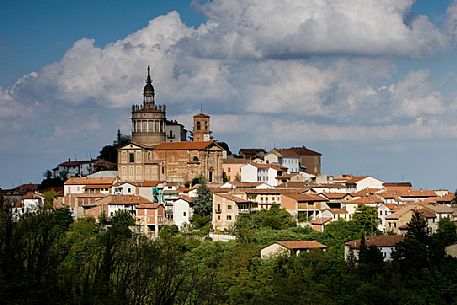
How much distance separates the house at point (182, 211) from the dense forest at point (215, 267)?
158 cm

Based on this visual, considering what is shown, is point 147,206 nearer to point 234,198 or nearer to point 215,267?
point 234,198

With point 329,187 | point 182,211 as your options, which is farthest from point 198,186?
point 329,187

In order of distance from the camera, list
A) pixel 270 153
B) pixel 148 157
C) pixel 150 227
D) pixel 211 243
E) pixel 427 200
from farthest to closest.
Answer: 1. pixel 270 153
2. pixel 148 157
3. pixel 427 200
4. pixel 150 227
5. pixel 211 243

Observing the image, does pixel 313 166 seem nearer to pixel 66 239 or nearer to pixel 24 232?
pixel 66 239

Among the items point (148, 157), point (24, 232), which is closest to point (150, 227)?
point (148, 157)

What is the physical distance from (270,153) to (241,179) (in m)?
11.2

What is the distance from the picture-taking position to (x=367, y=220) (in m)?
50.6

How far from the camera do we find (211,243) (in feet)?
162

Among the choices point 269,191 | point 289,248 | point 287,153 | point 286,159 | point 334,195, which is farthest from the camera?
point 287,153

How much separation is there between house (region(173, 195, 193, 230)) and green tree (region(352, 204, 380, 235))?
1029 centimetres

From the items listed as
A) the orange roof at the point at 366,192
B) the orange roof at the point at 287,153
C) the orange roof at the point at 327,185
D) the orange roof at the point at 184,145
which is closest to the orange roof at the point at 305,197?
the orange roof at the point at 366,192

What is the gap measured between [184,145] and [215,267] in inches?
869

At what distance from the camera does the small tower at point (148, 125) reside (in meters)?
69.2

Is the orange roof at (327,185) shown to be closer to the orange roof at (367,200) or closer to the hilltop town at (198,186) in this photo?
the hilltop town at (198,186)
